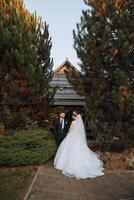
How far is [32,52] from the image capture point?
15305 millimetres

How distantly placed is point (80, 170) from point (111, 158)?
5.89 ft

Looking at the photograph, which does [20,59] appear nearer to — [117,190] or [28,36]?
[28,36]

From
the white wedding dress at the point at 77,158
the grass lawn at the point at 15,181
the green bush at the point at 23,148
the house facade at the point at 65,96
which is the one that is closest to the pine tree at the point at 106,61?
the white wedding dress at the point at 77,158

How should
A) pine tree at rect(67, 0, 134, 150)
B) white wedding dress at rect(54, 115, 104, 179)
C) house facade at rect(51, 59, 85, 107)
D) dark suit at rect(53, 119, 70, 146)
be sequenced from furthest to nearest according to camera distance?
house facade at rect(51, 59, 85, 107)
dark suit at rect(53, 119, 70, 146)
pine tree at rect(67, 0, 134, 150)
white wedding dress at rect(54, 115, 104, 179)

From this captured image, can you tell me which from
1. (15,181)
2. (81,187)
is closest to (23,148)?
(15,181)

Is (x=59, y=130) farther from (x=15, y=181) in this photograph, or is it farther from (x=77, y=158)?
(x=15, y=181)

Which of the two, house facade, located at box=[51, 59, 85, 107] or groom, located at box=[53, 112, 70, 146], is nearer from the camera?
groom, located at box=[53, 112, 70, 146]

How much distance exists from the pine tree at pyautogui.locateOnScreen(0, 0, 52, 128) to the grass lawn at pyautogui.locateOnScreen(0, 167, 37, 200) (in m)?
2.42

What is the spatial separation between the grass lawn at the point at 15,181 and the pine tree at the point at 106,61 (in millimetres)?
3597

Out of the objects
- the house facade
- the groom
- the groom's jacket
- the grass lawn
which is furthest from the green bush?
the house facade

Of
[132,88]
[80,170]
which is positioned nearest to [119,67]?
[132,88]

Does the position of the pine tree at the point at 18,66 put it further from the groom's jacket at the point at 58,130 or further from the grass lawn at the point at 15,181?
the groom's jacket at the point at 58,130

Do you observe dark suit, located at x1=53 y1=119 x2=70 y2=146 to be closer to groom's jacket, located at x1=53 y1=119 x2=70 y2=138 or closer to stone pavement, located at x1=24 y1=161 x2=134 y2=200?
groom's jacket, located at x1=53 y1=119 x2=70 y2=138

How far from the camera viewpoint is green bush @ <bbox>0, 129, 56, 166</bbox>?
14.5 metres
